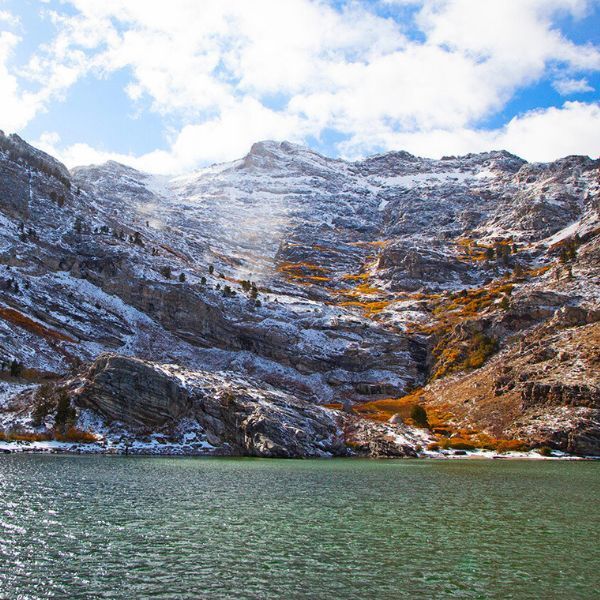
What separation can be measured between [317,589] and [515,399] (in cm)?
9959

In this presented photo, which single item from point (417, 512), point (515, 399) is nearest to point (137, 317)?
point (515, 399)

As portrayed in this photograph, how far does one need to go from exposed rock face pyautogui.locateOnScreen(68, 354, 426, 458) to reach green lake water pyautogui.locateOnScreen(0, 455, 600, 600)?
38.9m

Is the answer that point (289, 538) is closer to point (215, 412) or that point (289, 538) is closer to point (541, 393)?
point (215, 412)

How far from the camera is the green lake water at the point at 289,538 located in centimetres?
2103

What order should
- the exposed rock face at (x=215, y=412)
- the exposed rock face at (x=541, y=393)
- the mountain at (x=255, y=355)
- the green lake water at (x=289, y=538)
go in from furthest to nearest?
the exposed rock face at (x=541, y=393) < the mountain at (x=255, y=355) < the exposed rock face at (x=215, y=412) < the green lake water at (x=289, y=538)

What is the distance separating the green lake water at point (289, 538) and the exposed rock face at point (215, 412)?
38916 millimetres

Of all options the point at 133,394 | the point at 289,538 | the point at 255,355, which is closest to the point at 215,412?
the point at 133,394

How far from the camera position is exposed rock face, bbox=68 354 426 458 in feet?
302

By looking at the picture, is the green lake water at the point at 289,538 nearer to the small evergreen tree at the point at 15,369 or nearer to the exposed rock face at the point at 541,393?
the exposed rock face at the point at 541,393

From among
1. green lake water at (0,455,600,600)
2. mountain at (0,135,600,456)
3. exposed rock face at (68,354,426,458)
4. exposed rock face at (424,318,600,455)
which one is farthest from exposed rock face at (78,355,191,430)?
exposed rock face at (424,318,600,455)

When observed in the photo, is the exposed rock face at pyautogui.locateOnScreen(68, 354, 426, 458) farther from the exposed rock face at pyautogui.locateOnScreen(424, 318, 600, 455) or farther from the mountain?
the exposed rock face at pyautogui.locateOnScreen(424, 318, 600, 455)

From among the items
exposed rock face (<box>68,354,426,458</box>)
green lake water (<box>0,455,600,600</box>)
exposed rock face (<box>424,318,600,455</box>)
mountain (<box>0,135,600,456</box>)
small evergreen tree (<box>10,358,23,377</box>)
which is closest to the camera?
green lake water (<box>0,455,600,600</box>)

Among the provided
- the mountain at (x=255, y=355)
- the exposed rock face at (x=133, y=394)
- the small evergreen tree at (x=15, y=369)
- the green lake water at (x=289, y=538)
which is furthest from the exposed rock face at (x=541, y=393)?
the small evergreen tree at (x=15, y=369)

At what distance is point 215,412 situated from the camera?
96.1 metres
